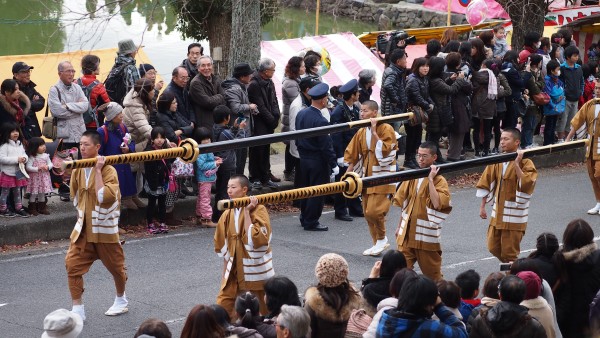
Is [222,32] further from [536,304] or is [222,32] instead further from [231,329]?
[231,329]

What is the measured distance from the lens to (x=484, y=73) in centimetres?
1570

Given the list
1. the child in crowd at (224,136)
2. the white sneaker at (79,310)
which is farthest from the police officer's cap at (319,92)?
the white sneaker at (79,310)

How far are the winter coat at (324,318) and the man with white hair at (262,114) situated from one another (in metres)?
6.61

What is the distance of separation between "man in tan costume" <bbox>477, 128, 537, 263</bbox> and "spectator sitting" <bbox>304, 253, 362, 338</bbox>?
338 centimetres

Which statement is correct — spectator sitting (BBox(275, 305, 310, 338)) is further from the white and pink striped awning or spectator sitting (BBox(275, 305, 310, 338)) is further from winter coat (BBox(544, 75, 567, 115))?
the white and pink striped awning

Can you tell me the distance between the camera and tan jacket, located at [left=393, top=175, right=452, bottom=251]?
9.51m

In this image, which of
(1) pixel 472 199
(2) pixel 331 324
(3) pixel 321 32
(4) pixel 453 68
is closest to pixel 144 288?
(2) pixel 331 324

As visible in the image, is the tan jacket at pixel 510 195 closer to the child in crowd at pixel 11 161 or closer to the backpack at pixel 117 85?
the child in crowd at pixel 11 161

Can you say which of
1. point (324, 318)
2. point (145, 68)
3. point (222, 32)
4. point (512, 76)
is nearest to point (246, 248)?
point (324, 318)

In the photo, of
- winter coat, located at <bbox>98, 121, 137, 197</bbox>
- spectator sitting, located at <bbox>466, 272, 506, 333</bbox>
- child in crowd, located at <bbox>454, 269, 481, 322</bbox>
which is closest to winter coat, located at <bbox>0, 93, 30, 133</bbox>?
winter coat, located at <bbox>98, 121, 137, 197</bbox>

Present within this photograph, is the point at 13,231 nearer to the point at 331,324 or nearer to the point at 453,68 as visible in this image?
the point at 331,324

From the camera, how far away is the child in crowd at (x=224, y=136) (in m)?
12.4

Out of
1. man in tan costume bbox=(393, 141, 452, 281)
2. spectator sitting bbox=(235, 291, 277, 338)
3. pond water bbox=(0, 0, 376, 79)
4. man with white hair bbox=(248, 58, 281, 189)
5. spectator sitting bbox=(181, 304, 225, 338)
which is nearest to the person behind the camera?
spectator sitting bbox=(181, 304, 225, 338)

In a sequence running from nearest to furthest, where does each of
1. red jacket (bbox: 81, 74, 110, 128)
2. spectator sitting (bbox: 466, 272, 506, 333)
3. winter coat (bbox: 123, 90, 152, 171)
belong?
spectator sitting (bbox: 466, 272, 506, 333)
winter coat (bbox: 123, 90, 152, 171)
red jacket (bbox: 81, 74, 110, 128)
